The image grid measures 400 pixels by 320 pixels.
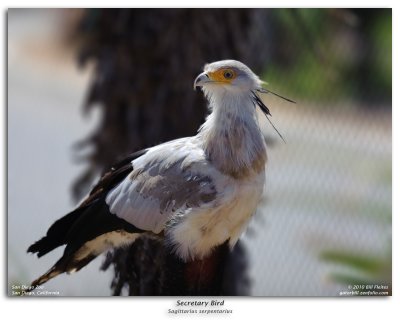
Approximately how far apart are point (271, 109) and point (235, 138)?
4.71 ft

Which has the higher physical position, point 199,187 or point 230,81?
point 230,81

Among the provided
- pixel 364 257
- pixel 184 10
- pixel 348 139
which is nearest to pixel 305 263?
pixel 364 257

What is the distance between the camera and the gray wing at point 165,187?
336 cm

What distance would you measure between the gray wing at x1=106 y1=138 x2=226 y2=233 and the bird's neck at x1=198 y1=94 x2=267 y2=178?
5cm

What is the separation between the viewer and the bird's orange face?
343cm

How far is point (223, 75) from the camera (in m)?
3.44

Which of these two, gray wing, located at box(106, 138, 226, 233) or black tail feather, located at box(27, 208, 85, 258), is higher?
gray wing, located at box(106, 138, 226, 233)

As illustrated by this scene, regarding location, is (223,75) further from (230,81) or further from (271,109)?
(271,109)

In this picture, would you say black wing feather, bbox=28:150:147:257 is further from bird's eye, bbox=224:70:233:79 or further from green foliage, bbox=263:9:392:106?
green foliage, bbox=263:9:392:106

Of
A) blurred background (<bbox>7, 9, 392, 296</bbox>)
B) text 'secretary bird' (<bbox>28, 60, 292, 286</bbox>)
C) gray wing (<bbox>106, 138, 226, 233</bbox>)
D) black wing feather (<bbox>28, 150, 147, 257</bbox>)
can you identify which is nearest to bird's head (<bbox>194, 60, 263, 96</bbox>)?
text 'secretary bird' (<bbox>28, 60, 292, 286</bbox>)

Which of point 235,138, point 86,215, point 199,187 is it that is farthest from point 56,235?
point 235,138

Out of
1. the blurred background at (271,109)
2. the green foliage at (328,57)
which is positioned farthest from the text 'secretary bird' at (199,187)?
the green foliage at (328,57)

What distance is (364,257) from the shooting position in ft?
15.8
